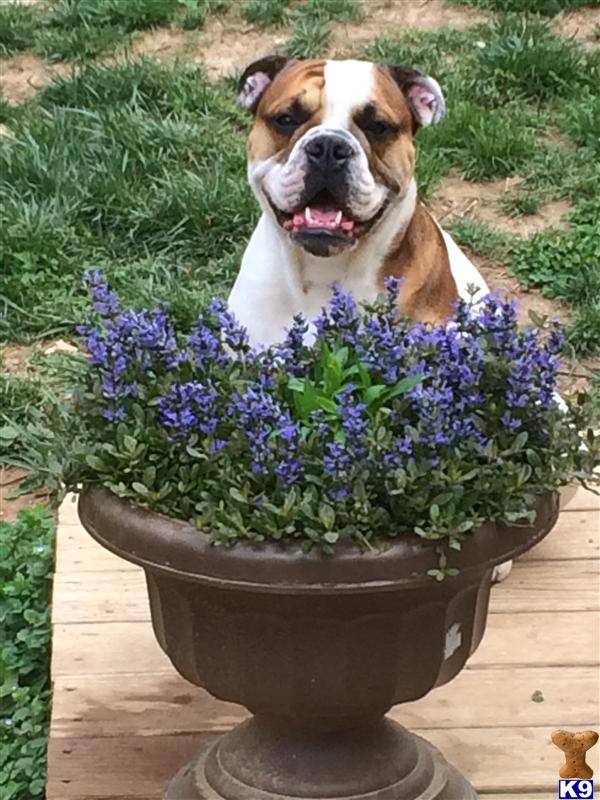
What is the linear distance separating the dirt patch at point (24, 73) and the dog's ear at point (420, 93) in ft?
12.3

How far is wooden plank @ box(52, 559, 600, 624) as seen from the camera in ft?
11.9

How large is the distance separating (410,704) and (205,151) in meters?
3.67

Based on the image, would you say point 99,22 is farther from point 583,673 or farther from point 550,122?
point 583,673

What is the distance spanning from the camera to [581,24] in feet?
25.2

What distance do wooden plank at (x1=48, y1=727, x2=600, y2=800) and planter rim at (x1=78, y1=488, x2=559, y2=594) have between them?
29.1 inches

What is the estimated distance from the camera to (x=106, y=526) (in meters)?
2.52

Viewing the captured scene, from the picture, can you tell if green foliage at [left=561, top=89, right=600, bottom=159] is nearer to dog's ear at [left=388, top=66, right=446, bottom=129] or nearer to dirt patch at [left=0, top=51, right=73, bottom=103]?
dirt patch at [left=0, top=51, right=73, bottom=103]

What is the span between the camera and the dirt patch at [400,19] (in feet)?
25.1

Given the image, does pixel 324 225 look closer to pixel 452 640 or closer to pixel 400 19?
pixel 452 640

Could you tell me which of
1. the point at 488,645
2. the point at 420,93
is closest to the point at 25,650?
the point at 488,645

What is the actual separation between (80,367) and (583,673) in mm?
2091

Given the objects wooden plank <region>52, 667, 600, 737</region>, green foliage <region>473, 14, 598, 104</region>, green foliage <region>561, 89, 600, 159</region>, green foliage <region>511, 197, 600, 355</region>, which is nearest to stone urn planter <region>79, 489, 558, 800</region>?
wooden plank <region>52, 667, 600, 737</region>

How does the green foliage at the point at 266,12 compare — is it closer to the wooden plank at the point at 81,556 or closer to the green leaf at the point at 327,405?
the wooden plank at the point at 81,556

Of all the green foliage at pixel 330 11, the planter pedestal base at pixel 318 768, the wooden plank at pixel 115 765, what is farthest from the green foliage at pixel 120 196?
the planter pedestal base at pixel 318 768
